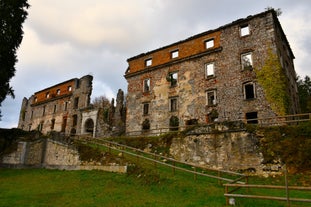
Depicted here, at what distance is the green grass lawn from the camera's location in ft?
28.5

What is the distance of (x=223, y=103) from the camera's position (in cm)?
2208

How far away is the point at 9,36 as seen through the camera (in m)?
19.2

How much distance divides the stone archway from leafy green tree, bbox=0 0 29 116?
45.7 ft

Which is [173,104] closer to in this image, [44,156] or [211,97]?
[211,97]

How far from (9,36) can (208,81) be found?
1856cm

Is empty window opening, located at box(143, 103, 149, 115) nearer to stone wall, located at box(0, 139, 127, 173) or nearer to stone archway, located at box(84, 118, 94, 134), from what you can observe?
stone archway, located at box(84, 118, 94, 134)

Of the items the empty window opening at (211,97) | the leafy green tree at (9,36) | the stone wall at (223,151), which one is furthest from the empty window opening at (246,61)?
the leafy green tree at (9,36)

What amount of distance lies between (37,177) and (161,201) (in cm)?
1014

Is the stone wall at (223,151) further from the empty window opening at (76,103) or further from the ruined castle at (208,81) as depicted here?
the empty window opening at (76,103)

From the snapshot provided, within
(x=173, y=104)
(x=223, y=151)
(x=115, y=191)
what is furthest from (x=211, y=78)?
(x=115, y=191)

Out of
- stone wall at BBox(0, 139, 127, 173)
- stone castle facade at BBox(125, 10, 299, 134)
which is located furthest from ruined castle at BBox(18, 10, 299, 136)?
stone wall at BBox(0, 139, 127, 173)

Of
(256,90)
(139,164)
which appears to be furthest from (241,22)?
(139,164)

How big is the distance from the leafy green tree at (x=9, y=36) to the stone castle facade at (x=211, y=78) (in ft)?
40.9

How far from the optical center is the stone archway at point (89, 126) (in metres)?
32.8
